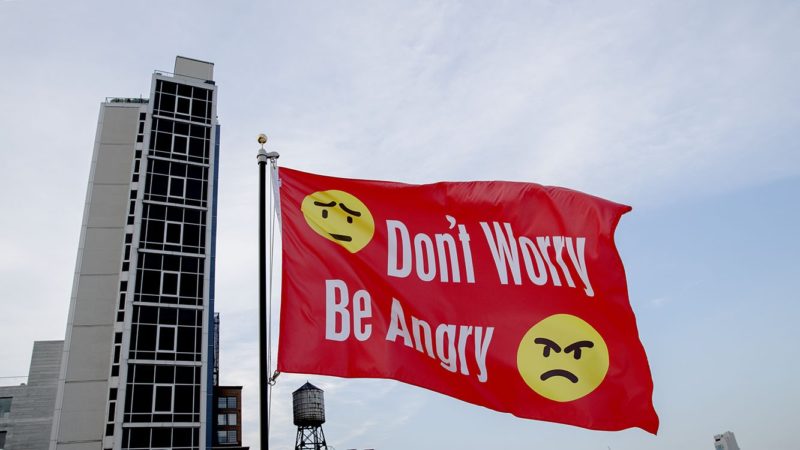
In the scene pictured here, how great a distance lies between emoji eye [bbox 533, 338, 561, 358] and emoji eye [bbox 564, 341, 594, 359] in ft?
0.52

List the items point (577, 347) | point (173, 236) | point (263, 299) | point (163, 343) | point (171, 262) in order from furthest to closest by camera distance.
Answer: point (173, 236) → point (171, 262) → point (163, 343) → point (577, 347) → point (263, 299)

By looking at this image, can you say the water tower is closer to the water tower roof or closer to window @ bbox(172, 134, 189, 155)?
the water tower roof

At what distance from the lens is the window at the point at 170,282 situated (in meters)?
56.2

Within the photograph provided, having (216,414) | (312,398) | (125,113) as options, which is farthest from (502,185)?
(216,414)

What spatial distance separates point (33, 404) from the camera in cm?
6656

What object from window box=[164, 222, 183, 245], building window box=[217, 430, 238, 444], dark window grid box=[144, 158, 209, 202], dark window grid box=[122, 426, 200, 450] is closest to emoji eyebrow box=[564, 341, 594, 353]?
dark window grid box=[122, 426, 200, 450]

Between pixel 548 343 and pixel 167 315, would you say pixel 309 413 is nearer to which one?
pixel 167 315

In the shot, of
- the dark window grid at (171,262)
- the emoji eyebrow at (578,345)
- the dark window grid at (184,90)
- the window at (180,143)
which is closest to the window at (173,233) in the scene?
the dark window grid at (171,262)

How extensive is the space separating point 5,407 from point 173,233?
27.6 metres

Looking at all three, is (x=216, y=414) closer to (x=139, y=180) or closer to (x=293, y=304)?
(x=139, y=180)

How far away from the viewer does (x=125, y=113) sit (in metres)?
64.0

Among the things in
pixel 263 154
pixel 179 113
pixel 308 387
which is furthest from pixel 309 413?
pixel 263 154

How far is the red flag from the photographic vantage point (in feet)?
33.4

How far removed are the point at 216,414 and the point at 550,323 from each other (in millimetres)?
93897
